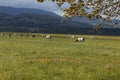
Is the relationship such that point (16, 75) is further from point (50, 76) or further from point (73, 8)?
point (73, 8)

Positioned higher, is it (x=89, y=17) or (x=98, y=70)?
(x=89, y=17)

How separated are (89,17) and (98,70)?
20.7ft

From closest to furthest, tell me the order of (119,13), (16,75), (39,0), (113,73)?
1. (39,0)
2. (119,13)
3. (16,75)
4. (113,73)

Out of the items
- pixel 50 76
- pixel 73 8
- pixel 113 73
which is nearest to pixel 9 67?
pixel 50 76

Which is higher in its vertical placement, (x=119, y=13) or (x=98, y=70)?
(x=119, y=13)

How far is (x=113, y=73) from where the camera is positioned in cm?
2084

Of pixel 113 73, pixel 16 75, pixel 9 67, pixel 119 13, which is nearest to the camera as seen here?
pixel 119 13

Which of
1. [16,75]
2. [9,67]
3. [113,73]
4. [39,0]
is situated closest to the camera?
[39,0]

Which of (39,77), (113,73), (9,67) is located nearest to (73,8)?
(39,77)

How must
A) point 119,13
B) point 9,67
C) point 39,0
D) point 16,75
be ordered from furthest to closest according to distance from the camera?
1. point 9,67
2. point 16,75
3. point 119,13
4. point 39,0

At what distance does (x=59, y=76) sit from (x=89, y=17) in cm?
410

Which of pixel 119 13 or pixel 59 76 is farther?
pixel 59 76

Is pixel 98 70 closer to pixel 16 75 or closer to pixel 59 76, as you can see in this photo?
pixel 59 76

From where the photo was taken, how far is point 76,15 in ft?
55.8
